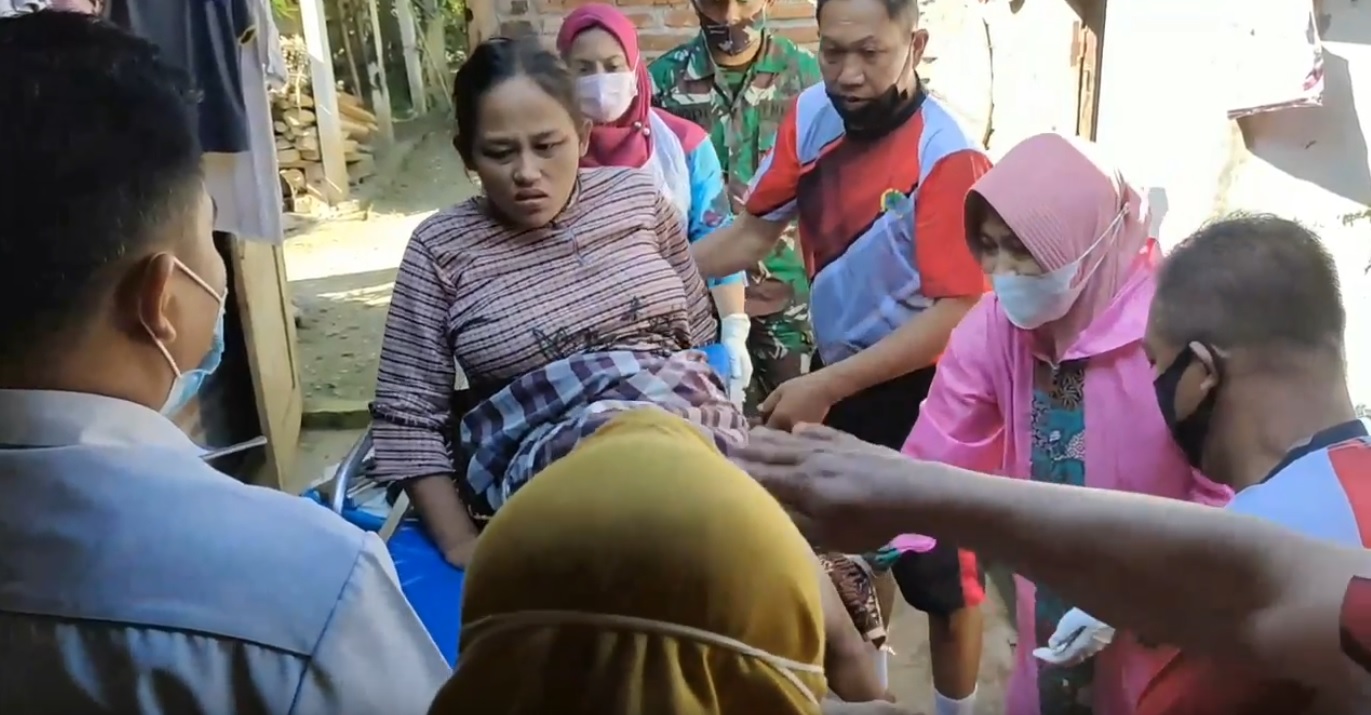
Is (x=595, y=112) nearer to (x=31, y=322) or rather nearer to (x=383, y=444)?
(x=383, y=444)

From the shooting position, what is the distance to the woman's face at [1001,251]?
1875 mm

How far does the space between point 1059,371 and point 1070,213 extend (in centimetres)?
26

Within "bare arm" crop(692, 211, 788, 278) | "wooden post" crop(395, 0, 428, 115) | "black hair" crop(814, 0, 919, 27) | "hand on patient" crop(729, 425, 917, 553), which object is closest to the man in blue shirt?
"hand on patient" crop(729, 425, 917, 553)

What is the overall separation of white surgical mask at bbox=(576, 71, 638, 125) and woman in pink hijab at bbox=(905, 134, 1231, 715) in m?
1.15

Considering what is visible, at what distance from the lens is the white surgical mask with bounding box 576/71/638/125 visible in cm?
285

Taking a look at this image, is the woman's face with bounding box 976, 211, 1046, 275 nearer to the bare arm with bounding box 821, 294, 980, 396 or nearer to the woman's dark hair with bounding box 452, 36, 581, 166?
the bare arm with bounding box 821, 294, 980, 396

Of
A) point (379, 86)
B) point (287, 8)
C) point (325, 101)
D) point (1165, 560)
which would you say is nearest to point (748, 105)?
point (1165, 560)

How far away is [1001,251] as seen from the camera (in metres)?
1.93

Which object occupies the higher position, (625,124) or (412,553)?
(625,124)

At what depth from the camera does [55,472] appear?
100 centimetres

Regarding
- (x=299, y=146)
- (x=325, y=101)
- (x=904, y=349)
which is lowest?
(x=299, y=146)

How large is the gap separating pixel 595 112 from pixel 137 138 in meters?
1.90

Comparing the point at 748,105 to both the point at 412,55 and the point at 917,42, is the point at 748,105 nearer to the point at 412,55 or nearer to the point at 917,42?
the point at 917,42

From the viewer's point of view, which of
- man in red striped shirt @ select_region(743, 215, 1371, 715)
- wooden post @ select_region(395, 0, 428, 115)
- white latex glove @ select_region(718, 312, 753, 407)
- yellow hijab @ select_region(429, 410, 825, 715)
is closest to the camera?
yellow hijab @ select_region(429, 410, 825, 715)
